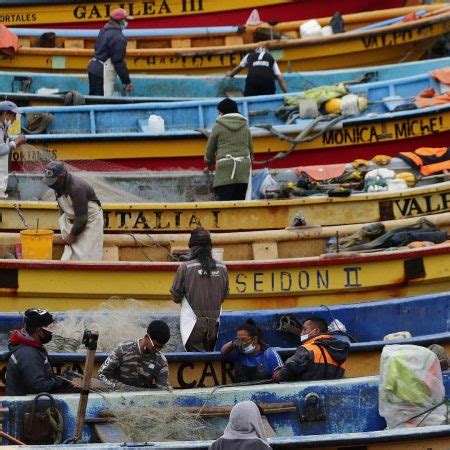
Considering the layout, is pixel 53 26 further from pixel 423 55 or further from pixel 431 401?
pixel 431 401

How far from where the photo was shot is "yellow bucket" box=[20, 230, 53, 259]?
603 inches

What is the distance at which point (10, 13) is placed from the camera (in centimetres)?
2367

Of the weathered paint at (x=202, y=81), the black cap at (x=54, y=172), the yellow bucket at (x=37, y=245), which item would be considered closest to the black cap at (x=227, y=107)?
the yellow bucket at (x=37, y=245)

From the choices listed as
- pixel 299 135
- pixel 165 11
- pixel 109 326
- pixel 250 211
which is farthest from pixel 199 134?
pixel 165 11

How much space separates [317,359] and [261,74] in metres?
8.37

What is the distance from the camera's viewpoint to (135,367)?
40.8ft

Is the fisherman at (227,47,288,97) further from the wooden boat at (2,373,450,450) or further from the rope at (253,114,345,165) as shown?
the wooden boat at (2,373,450,450)

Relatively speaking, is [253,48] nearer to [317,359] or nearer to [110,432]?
[317,359]

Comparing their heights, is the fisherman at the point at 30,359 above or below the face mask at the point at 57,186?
below

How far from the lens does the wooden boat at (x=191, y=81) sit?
2111 centimetres

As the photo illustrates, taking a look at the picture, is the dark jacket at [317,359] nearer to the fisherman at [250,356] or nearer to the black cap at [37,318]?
the fisherman at [250,356]

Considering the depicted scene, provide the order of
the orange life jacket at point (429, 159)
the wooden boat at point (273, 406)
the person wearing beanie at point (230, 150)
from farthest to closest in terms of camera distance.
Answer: the orange life jacket at point (429, 159) < the person wearing beanie at point (230, 150) < the wooden boat at point (273, 406)

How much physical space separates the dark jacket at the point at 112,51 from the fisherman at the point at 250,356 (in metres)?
8.37

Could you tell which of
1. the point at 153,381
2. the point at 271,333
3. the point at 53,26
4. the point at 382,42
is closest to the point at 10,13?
Answer: the point at 53,26
